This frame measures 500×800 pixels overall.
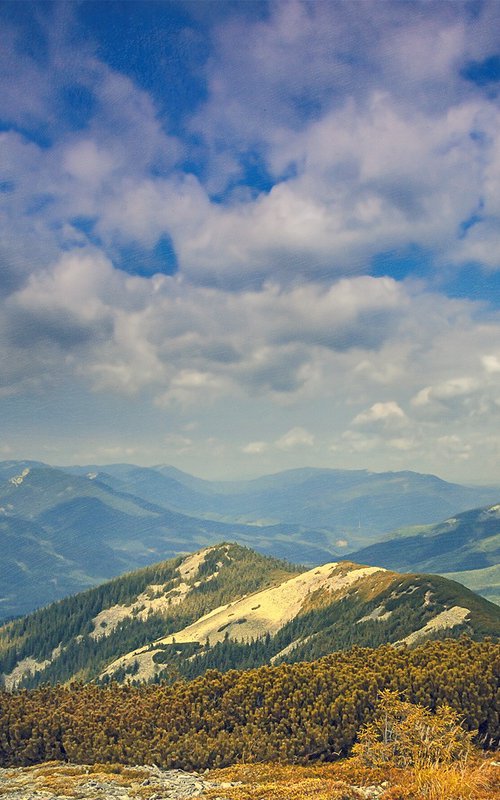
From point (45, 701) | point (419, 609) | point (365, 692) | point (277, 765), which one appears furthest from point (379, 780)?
point (419, 609)

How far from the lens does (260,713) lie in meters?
34.4

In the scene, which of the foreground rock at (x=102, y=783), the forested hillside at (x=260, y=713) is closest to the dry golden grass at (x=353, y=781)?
the foreground rock at (x=102, y=783)

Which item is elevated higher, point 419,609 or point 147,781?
point 147,781

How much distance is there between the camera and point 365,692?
3284 centimetres

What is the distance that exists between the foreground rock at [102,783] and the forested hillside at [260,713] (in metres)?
2.15

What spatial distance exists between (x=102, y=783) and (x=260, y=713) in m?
11.1

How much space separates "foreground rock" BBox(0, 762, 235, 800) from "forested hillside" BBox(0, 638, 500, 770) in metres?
2.15

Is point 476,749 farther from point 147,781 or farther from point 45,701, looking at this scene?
point 45,701

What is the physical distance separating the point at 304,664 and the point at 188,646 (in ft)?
561

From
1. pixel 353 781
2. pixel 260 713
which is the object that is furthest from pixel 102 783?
pixel 353 781

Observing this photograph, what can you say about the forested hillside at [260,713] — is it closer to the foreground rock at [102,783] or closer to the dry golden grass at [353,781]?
the foreground rock at [102,783]

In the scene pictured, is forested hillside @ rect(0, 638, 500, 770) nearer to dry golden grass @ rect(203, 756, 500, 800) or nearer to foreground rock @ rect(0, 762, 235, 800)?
foreground rock @ rect(0, 762, 235, 800)

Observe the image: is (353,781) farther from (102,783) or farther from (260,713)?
(102,783)

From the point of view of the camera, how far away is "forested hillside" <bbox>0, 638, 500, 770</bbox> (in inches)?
1214
